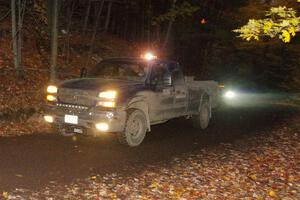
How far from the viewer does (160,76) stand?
976 centimetres

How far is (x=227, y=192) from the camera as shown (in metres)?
6.45

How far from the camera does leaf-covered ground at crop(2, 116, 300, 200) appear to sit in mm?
5883

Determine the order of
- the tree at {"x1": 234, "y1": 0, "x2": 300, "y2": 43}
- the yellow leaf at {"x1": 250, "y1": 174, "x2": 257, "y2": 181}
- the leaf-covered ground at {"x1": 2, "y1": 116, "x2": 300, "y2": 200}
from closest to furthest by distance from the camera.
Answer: the leaf-covered ground at {"x1": 2, "y1": 116, "x2": 300, "y2": 200}, the tree at {"x1": 234, "y1": 0, "x2": 300, "y2": 43}, the yellow leaf at {"x1": 250, "y1": 174, "x2": 257, "y2": 181}

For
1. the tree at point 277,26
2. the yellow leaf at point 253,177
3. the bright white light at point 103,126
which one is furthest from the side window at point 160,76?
the yellow leaf at point 253,177

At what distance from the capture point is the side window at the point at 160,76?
9471 mm

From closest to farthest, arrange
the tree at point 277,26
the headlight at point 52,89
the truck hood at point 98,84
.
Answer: the tree at point 277,26
the truck hood at point 98,84
the headlight at point 52,89

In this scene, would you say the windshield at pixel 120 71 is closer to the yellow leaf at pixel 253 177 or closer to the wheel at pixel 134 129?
the wheel at pixel 134 129

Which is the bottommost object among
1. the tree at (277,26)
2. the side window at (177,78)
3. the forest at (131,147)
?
the forest at (131,147)

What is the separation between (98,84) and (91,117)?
33.0 inches

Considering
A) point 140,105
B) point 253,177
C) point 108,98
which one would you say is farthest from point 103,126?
point 253,177

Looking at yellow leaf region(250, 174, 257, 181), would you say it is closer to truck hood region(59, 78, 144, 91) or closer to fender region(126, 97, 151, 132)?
fender region(126, 97, 151, 132)

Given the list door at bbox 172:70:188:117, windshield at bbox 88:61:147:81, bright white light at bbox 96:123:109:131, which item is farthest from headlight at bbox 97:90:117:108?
door at bbox 172:70:188:117

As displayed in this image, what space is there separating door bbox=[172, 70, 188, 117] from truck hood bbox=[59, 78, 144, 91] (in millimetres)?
1395

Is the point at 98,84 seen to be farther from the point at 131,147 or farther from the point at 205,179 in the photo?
the point at 205,179
